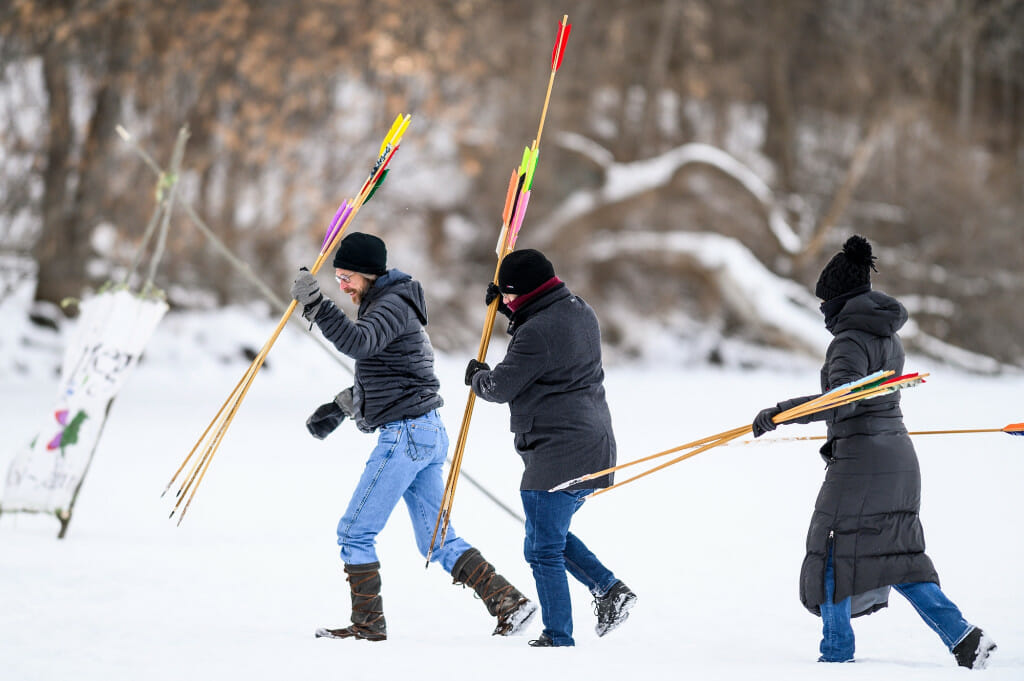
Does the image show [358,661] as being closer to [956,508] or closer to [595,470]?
[595,470]

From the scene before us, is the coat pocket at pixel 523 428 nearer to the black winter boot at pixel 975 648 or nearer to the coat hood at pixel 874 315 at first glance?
the coat hood at pixel 874 315

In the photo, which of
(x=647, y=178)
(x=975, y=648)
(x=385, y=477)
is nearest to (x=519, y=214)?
(x=385, y=477)

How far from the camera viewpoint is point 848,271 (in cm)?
343

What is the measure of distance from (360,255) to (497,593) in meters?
1.16

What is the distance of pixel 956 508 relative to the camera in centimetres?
629

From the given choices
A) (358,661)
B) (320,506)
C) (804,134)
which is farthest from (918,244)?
(358,661)

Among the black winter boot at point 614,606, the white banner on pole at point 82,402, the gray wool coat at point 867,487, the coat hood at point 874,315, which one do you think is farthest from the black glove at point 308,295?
the white banner on pole at point 82,402

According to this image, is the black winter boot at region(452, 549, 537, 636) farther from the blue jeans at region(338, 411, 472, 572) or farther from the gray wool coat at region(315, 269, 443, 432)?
the gray wool coat at region(315, 269, 443, 432)

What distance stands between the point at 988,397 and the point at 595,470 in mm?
9594

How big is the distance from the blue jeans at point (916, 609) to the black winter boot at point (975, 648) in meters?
0.01

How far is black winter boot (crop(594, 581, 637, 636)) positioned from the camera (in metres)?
3.62

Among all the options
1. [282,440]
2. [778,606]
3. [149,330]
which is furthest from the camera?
[282,440]

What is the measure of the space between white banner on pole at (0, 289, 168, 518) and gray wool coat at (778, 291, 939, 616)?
305 centimetres

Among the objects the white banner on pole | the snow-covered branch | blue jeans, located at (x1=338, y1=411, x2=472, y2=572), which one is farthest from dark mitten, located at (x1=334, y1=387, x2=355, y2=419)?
the snow-covered branch
